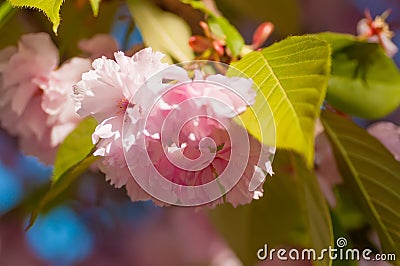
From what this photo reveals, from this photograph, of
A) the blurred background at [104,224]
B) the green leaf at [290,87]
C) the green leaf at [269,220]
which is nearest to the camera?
the green leaf at [290,87]

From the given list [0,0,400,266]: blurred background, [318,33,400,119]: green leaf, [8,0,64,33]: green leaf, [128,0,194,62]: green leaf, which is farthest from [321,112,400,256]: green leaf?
[0,0,400,266]: blurred background

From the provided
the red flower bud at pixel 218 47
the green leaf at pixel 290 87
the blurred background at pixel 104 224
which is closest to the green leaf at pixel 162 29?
the red flower bud at pixel 218 47

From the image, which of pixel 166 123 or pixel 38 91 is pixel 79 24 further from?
pixel 166 123

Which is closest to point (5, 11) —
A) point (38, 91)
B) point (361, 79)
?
point (38, 91)

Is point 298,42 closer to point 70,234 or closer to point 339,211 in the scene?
point 339,211

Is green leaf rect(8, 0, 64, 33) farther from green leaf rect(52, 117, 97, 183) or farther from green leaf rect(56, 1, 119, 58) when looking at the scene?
green leaf rect(56, 1, 119, 58)

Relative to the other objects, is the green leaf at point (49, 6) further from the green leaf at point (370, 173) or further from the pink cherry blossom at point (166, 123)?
the green leaf at point (370, 173)

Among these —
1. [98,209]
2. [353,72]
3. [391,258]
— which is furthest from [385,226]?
[98,209]
